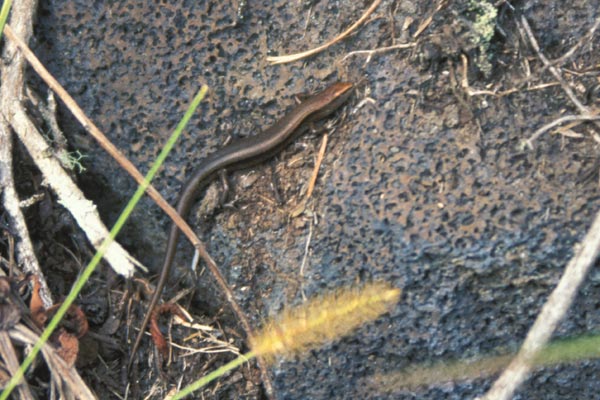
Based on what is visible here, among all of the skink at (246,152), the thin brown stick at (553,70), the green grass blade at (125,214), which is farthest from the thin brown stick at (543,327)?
the skink at (246,152)

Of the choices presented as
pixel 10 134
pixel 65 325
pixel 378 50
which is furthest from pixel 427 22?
pixel 65 325

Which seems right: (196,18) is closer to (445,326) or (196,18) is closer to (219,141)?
(219,141)

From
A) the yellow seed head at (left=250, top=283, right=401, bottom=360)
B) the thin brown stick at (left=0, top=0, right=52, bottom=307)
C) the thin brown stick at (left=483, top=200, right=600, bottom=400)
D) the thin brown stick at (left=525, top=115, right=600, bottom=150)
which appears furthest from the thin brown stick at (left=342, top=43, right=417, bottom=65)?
the thin brown stick at (left=0, top=0, right=52, bottom=307)

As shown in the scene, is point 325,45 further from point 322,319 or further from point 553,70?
point 322,319

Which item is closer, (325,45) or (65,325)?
(65,325)

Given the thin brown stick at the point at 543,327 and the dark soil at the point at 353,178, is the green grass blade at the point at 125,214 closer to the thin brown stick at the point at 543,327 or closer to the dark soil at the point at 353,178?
the dark soil at the point at 353,178

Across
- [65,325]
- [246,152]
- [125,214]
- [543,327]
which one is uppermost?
[125,214]

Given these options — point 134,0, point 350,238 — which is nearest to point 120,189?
point 134,0
